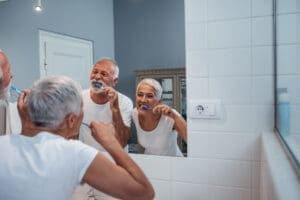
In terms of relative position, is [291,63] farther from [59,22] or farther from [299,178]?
[59,22]

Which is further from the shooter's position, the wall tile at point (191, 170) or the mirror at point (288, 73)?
the wall tile at point (191, 170)

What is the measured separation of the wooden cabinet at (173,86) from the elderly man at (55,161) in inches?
22.6

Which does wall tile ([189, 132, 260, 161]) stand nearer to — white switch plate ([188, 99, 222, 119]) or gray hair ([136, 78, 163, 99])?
white switch plate ([188, 99, 222, 119])

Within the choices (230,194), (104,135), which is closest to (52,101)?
(104,135)

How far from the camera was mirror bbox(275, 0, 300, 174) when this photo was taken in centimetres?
84

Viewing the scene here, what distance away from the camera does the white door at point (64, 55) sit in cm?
167

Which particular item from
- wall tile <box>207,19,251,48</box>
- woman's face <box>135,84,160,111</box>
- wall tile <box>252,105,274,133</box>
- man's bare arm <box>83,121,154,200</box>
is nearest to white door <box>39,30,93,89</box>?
woman's face <box>135,84,160,111</box>

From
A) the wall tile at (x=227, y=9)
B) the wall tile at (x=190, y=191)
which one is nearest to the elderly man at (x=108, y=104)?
the wall tile at (x=190, y=191)

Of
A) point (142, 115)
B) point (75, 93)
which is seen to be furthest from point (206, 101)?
point (75, 93)

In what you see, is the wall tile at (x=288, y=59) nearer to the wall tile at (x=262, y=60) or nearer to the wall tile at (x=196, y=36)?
the wall tile at (x=262, y=60)

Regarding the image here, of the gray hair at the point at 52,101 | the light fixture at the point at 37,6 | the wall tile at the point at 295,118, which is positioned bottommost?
the wall tile at the point at 295,118

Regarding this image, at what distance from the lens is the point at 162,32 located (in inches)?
57.7

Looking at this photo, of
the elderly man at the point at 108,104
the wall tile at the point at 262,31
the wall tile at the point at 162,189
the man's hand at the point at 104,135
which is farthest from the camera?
the elderly man at the point at 108,104

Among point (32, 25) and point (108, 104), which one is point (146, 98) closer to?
point (108, 104)
